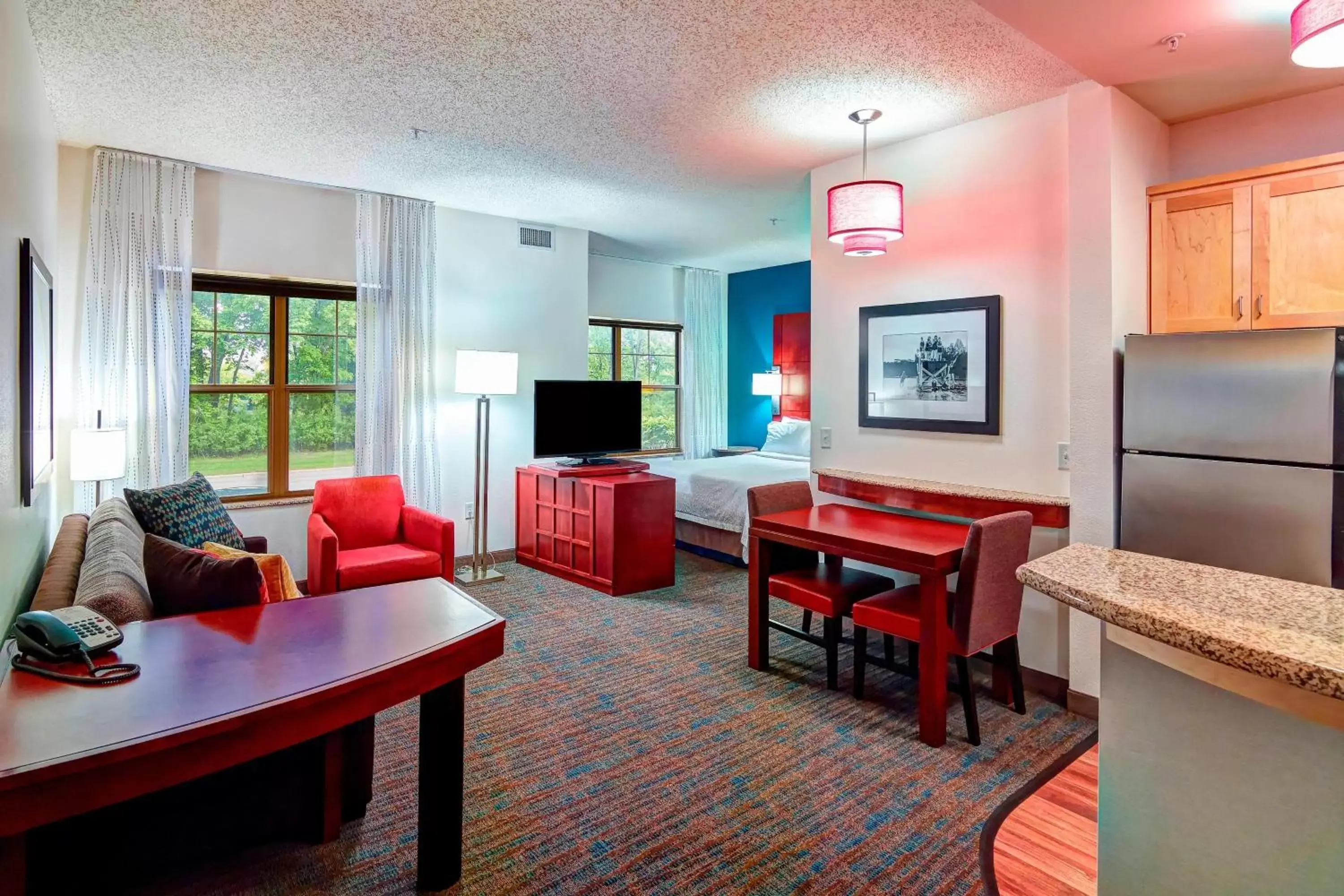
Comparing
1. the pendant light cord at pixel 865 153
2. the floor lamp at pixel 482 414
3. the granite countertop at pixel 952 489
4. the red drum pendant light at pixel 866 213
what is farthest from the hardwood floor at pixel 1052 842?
the floor lamp at pixel 482 414

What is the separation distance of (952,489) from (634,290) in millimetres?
4544

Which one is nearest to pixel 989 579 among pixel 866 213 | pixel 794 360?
pixel 866 213

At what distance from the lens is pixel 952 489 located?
3.58 m

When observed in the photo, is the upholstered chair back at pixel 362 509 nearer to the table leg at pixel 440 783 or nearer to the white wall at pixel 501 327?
the white wall at pixel 501 327

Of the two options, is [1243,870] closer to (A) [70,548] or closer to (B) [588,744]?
(B) [588,744]

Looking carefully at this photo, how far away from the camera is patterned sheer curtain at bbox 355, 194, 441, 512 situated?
4.91 m

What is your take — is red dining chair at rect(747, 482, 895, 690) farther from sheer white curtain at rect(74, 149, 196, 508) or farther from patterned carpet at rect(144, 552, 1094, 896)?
sheer white curtain at rect(74, 149, 196, 508)

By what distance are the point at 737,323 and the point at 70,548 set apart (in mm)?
6450

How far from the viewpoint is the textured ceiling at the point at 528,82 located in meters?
2.57

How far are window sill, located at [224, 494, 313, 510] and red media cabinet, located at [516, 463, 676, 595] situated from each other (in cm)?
161

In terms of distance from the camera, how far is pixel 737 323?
26.3 feet

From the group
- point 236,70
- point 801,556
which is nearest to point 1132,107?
A: point 801,556

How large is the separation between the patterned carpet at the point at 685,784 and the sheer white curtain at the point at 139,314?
2.47 meters

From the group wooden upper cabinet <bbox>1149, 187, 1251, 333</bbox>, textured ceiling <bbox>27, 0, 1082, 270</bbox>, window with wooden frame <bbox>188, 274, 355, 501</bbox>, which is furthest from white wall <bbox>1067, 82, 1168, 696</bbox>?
window with wooden frame <bbox>188, 274, 355, 501</bbox>
